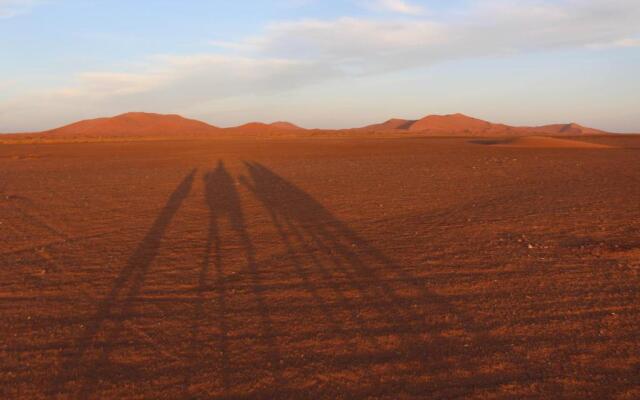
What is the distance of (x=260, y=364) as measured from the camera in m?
5.71

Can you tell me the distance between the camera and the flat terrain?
17.7 feet

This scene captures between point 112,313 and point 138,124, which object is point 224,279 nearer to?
point 112,313

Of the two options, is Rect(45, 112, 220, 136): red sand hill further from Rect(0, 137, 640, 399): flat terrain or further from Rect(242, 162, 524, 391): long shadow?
Rect(242, 162, 524, 391): long shadow

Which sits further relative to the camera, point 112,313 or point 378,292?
point 378,292

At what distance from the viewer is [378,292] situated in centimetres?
796

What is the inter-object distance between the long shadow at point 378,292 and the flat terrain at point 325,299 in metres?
0.03

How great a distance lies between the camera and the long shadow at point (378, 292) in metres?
6.05

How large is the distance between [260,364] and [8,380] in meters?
2.26

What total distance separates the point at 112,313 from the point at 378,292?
3324mm

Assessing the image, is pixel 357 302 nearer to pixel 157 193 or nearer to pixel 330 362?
pixel 330 362

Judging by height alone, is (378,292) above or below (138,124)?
below

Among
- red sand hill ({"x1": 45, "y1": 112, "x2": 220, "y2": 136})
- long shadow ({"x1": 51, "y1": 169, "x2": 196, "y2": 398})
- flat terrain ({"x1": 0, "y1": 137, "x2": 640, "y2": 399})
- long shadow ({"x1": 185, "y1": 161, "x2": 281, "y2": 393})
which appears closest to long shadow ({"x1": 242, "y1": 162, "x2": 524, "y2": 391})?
flat terrain ({"x1": 0, "y1": 137, "x2": 640, "y2": 399})

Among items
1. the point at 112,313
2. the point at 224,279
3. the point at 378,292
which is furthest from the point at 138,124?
the point at 378,292

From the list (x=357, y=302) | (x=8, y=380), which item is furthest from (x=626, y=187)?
(x=8, y=380)
